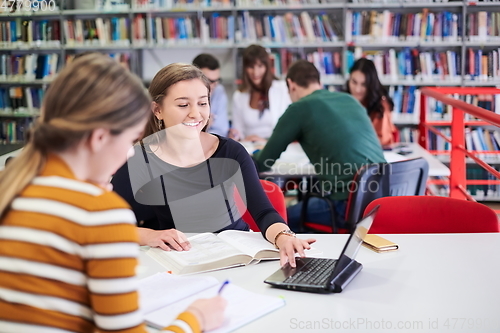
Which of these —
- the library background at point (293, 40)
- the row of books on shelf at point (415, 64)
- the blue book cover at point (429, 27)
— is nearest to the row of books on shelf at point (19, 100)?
the library background at point (293, 40)

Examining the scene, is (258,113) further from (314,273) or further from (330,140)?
(314,273)

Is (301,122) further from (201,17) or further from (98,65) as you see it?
(201,17)

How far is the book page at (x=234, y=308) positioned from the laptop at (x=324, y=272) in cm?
9

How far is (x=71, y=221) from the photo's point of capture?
72 cm

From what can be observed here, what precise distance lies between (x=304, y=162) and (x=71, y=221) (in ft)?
7.87

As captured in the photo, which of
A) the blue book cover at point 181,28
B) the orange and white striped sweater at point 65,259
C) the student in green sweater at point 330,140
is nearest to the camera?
the orange and white striped sweater at point 65,259

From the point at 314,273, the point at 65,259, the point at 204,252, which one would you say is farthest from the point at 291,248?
the point at 65,259

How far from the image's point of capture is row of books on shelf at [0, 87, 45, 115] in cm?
549

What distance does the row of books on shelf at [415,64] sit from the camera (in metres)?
4.93

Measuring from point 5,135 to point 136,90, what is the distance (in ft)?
17.5

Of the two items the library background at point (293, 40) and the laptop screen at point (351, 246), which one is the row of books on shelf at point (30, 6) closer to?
the library background at point (293, 40)

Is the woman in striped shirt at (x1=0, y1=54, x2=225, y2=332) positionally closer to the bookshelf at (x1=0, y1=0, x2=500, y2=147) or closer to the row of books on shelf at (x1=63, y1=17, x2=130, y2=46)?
the bookshelf at (x1=0, y1=0, x2=500, y2=147)

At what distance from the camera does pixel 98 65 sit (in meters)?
0.78

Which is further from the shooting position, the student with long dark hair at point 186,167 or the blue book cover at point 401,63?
the blue book cover at point 401,63
